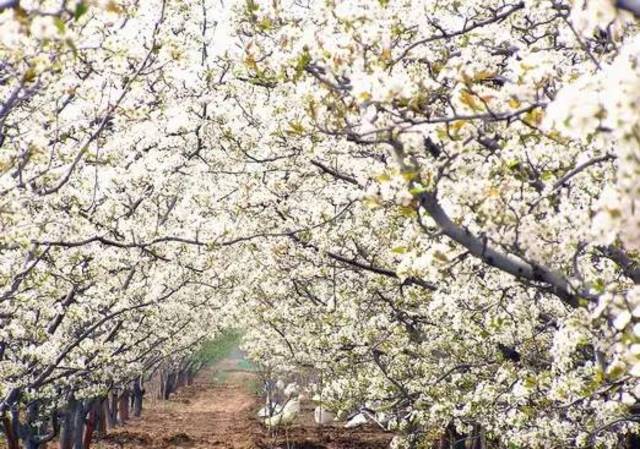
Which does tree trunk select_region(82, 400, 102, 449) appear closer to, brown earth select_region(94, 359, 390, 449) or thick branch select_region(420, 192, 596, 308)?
brown earth select_region(94, 359, 390, 449)

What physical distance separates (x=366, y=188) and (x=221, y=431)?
84.4 feet

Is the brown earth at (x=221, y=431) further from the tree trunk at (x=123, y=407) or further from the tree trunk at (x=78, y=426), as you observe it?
the tree trunk at (x=78, y=426)

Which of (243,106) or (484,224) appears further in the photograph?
(243,106)

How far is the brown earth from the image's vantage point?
24692mm

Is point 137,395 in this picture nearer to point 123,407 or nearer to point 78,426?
point 123,407

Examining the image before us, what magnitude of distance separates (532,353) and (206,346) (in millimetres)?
41001

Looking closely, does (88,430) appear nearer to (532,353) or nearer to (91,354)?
(91,354)

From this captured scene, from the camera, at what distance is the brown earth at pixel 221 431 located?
2469 cm

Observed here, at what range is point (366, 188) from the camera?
303 inches

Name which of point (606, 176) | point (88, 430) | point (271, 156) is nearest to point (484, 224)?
point (606, 176)

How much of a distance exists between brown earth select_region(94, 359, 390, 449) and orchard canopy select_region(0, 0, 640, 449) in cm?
997

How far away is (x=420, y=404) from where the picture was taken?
995 centimetres

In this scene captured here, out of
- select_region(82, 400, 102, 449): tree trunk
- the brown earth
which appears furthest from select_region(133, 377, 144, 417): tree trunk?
select_region(82, 400, 102, 449): tree trunk

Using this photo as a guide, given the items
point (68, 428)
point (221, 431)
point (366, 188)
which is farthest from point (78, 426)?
point (366, 188)
